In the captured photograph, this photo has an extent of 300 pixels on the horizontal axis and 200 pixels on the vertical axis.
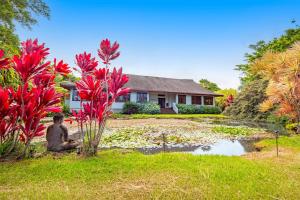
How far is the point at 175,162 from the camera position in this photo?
2947 mm

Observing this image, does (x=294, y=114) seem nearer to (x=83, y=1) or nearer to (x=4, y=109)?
(x=4, y=109)

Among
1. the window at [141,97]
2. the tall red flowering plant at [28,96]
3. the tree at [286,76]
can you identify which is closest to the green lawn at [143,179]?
the tall red flowering plant at [28,96]

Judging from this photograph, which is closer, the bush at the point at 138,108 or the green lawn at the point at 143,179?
the green lawn at the point at 143,179

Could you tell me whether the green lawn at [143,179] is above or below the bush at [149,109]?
below

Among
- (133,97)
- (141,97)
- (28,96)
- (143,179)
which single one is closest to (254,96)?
(141,97)

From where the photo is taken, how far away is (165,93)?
26250 millimetres

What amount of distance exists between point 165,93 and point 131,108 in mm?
6227

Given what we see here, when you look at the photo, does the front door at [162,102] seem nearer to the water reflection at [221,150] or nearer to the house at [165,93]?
the house at [165,93]

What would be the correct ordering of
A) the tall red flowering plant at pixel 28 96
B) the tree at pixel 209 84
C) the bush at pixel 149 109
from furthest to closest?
1. the tree at pixel 209 84
2. the bush at pixel 149 109
3. the tall red flowering plant at pixel 28 96

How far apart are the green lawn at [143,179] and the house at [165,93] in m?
19.6

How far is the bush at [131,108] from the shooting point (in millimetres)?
21688

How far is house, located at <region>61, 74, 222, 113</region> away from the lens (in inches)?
931

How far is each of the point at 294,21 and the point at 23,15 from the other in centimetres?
2425

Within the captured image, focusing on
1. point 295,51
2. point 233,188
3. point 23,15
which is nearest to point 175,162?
point 233,188
